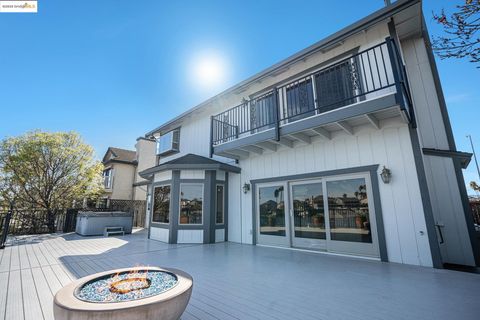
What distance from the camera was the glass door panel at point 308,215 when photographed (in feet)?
20.6

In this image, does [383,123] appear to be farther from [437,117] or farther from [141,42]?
[141,42]

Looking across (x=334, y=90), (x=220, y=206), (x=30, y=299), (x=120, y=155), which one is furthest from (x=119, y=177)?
(x=334, y=90)

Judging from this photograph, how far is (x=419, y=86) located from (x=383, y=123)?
7.01 feet

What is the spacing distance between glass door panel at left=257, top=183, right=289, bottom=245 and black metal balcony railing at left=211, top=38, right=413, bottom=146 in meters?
2.33

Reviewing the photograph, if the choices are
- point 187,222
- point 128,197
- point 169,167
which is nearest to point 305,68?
point 169,167

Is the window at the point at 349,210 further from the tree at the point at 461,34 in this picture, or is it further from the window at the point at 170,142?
the window at the point at 170,142

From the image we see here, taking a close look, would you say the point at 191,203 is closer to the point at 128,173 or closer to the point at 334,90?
the point at 334,90

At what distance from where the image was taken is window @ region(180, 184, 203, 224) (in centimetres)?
813

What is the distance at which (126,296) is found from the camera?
2.12m

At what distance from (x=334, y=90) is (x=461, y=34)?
4.53 metres

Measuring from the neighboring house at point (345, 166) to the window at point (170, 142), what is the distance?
2.93 metres

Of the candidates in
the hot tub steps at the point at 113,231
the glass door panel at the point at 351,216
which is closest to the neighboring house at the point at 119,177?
the hot tub steps at the point at 113,231

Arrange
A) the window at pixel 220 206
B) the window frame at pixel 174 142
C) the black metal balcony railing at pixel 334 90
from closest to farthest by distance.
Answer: the black metal balcony railing at pixel 334 90, the window at pixel 220 206, the window frame at pixel 174 142

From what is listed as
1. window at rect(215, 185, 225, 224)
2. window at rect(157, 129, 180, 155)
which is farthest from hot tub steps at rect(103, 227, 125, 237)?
window at rect(215, 185, 225, 224)
